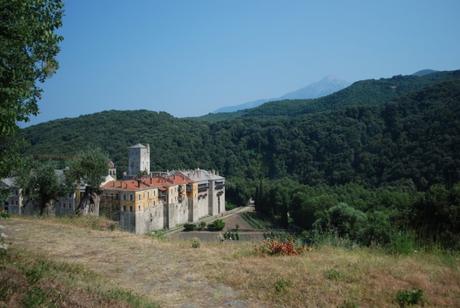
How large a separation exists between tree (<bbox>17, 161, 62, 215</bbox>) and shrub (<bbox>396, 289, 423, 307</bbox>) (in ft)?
68.4

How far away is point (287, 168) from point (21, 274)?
11565cm

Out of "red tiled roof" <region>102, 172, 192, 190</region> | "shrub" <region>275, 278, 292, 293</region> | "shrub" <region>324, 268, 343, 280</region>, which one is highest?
"red tiled roof" <region>102, 172, 192, 190</region>

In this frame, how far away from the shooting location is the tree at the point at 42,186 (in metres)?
22.5

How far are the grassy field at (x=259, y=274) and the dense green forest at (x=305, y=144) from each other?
164ft

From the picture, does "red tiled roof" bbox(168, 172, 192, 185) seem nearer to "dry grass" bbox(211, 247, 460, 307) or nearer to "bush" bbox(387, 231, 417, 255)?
"bush" bbox(387, 231, 417, 255)

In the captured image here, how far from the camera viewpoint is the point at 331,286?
6633 mm

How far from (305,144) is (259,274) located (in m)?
117

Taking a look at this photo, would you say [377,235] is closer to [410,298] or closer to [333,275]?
[333,275]

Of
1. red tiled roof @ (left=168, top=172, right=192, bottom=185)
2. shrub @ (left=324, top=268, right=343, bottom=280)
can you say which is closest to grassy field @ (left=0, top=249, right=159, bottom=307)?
shrub @ (left=324, top=268, right=343, bottom=280)

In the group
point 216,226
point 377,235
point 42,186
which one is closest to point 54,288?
point 377,235

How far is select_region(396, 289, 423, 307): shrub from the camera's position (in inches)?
234

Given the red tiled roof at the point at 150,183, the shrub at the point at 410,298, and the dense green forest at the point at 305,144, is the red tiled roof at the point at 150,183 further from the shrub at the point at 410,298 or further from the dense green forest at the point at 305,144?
the shrub at the point at 410,298

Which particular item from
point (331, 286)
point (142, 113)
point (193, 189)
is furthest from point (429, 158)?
point (142, 113)

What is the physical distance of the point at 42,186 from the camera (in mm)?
22688
